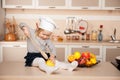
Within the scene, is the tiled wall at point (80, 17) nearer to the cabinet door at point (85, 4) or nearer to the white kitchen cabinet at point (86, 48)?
the cabinet door at point (85, 4)

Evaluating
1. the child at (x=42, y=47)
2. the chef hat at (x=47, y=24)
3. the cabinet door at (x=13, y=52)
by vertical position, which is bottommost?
the cabinet door at (x=13, y=52)

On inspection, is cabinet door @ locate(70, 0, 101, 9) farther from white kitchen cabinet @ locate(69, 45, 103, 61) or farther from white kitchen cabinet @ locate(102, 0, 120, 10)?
white kitchen cabinet @ locate(69, 45, 103, 61)

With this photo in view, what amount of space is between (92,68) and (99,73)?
207 mm

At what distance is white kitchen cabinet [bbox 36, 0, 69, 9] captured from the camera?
4.25m

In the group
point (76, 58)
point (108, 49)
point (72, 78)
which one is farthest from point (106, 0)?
point (72, 78)

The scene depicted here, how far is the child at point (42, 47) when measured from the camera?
2.13m

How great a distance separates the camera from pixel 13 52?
414cm

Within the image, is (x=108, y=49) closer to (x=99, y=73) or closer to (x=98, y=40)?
(x=98, y=40)

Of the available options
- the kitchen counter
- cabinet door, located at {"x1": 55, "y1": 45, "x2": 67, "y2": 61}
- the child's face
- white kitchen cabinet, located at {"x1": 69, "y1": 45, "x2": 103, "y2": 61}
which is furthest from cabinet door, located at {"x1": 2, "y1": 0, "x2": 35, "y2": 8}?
the kitchen counter

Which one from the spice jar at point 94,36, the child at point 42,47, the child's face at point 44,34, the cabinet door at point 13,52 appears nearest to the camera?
the child at point 42,47

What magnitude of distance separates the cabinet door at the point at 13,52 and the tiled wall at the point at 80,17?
580mm

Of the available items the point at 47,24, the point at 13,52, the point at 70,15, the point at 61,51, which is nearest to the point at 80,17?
the point at 70,15

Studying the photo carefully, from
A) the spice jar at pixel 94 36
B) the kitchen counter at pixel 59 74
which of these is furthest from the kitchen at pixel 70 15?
the kitchen counter at pixel 59 74

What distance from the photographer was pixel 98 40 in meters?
4.54
